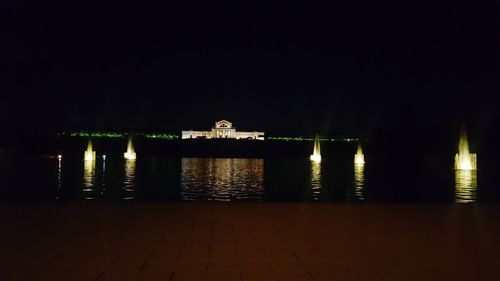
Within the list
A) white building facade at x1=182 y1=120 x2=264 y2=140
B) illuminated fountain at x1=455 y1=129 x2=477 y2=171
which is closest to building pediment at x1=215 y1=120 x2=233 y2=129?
white building facade at x1=182 y1=120 x2=264 y2=140

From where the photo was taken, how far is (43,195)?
1855 cm

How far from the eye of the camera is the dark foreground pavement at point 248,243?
6320 mm

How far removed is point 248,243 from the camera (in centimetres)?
789

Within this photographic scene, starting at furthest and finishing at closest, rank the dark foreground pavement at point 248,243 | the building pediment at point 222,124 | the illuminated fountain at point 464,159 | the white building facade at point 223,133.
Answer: the building pediment at point 222,124 < the white building facade at point 223,133 < the illuminated fountain at point 464,159 < the dark foreground pavement at point 248,243

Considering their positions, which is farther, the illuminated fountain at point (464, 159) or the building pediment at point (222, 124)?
the building pediment at point (222, 124)

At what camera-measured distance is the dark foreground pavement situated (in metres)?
6.32

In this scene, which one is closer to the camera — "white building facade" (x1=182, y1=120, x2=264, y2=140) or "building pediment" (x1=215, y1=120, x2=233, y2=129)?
"white building facade" (x1=182, y1=120, x2=264, y2=140)

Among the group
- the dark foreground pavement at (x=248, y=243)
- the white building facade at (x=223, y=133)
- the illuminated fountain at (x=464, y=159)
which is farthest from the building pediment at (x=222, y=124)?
the dark foreground pavement at (x=248, y=243)

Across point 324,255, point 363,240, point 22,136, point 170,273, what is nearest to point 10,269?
point 170,273

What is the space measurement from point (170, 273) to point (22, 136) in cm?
9318

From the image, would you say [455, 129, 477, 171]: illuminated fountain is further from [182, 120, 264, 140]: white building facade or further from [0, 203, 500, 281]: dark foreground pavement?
[182, 120, 264, 140]: white building facade

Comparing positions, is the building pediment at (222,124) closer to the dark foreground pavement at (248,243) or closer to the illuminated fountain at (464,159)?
the illuminated fountain at (464,159)

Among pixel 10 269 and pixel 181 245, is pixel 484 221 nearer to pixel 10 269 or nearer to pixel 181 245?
pixel 181 245

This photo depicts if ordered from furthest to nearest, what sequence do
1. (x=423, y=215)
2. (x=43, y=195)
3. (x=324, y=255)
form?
(x=43, y=195) → (x=423, y=215) → (x=324, y=255)
